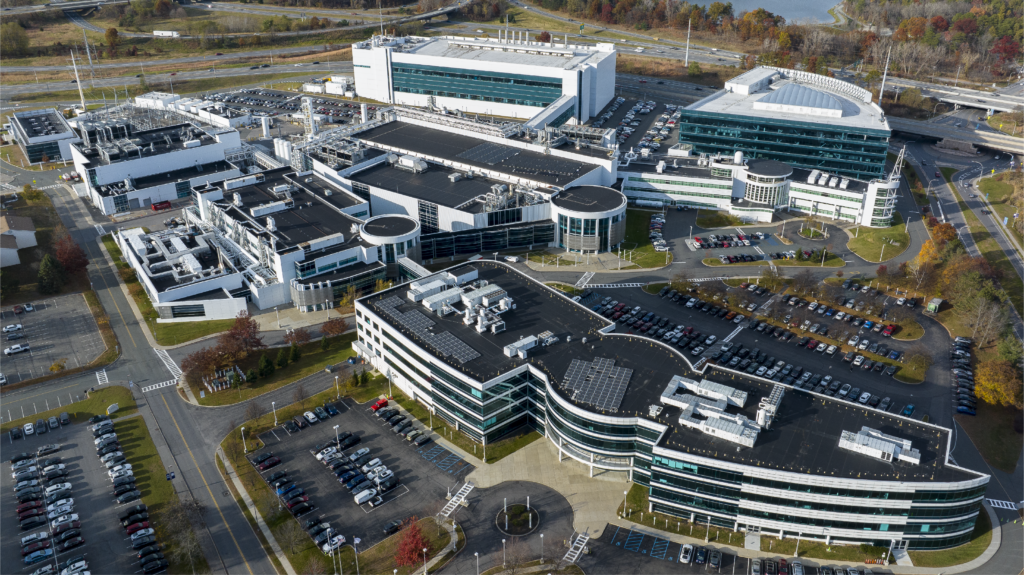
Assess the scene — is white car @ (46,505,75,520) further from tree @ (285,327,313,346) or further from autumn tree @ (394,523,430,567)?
autumn tree @ (394,523,430,567)

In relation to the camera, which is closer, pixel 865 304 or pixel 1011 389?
pixel 1011 389

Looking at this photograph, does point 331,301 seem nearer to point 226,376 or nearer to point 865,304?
point 226,376

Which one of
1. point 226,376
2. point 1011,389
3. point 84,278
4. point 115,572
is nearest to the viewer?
point 115,572

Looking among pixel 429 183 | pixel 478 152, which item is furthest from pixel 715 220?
pixel 429 183

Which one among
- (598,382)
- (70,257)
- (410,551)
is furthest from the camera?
(70,257)

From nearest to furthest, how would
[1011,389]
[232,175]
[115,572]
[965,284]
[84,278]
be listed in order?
[115,572]
[1011,389]
[965,284]
[84,278]
[232,175]

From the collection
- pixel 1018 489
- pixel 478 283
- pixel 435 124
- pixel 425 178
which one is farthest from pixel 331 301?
pixel 1018 489

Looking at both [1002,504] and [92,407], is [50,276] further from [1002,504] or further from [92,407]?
[1002,504]
